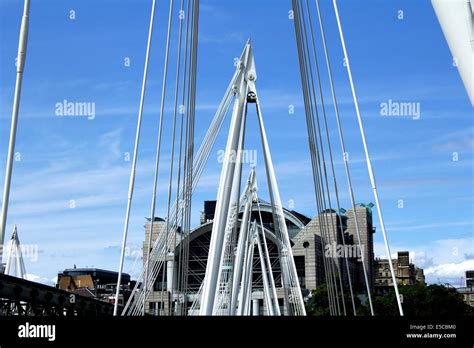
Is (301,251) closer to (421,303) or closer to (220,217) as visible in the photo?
(421,303)

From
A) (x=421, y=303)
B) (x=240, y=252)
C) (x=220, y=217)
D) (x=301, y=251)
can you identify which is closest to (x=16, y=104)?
(x=220, y=217)

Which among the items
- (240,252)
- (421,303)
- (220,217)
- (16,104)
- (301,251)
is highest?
(301,251)

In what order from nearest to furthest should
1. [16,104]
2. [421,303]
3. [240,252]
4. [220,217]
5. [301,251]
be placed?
1. [16,104]
2. [220,217]
3. [240,252]
4. [421,303]
5. [301,251]

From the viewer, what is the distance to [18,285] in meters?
34.6

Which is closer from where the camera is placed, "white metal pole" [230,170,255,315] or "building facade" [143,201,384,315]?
"white metal pole" [230,170,255,315]

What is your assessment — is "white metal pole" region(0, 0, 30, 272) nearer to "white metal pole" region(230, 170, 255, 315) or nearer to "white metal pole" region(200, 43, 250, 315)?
"white metal pole" region(200, 43, 250, 315)

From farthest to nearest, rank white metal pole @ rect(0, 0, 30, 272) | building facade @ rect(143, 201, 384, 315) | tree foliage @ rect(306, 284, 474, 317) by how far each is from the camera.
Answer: building facade @ rect(143, 201, 384, 315) < tree foliage @ rect(306, 284, 474, 317) < white metal pole @ rect(0, 0, 30, 272)

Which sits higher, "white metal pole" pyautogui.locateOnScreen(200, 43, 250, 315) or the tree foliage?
the tree foliage

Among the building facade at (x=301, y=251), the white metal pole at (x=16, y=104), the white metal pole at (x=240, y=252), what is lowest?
the white metal pole at (x=16, y=104)

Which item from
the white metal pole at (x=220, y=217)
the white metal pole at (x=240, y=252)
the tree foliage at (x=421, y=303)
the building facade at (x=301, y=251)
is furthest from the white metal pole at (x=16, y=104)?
the building facade at (x=301, y=251)

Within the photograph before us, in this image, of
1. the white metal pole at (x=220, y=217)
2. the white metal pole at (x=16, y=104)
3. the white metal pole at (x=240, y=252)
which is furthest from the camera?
the white metal pole at (x=240, y=252)

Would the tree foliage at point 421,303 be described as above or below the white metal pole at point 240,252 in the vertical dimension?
above

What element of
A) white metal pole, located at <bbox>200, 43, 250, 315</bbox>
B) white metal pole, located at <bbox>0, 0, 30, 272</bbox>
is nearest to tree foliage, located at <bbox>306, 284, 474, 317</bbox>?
white metal pole, located at <bbox>200, 43, 250, 315</bbox>

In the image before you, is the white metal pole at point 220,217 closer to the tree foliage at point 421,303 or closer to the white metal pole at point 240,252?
the white metal pole at point 240,252
